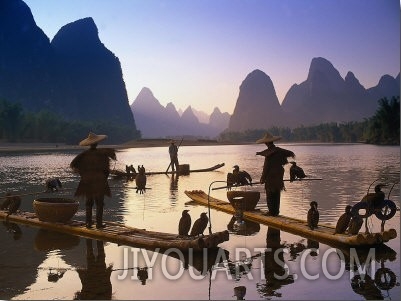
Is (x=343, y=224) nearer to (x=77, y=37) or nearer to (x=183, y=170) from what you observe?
(x=183, y=170)

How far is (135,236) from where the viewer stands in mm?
10570

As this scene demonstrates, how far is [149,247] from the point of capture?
10.1 metres

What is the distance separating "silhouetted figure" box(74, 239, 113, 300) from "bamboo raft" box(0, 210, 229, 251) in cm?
60

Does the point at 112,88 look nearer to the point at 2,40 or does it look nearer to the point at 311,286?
the point at 2,40

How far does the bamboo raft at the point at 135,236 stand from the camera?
31.5ft

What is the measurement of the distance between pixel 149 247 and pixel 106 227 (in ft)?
6.46

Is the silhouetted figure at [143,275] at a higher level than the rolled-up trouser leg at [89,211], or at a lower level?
lower

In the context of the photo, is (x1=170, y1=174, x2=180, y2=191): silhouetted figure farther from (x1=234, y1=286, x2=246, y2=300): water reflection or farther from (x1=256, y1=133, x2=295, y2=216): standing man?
(x1=234, y1=286, x2=246, y2=300): water reflection

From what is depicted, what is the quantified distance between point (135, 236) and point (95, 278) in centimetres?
221

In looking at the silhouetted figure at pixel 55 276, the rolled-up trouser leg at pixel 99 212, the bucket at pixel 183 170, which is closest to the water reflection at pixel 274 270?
the silhouetted figure at pixel 55 276

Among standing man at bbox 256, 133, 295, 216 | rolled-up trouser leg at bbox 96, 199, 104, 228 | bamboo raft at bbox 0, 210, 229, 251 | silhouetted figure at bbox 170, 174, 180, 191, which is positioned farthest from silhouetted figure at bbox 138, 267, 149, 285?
silhouetted figure at bbox 170, 174, 180, 191

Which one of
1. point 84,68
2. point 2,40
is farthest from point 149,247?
point 84,68

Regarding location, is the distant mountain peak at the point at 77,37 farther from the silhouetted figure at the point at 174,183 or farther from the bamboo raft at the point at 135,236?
the bamboo raft at the point at 135,236

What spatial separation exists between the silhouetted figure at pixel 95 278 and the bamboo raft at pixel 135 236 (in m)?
0.60
